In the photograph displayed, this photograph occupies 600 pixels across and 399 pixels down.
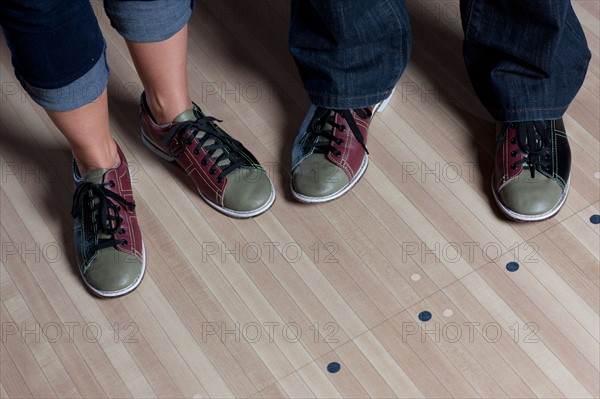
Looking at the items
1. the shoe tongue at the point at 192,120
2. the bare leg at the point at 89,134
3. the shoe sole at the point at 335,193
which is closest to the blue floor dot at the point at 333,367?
the shoe sole at the point at 335,193

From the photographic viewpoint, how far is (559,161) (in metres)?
1.42

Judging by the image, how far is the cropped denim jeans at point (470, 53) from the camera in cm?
134

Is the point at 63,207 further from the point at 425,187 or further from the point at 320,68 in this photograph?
the point at 425,187

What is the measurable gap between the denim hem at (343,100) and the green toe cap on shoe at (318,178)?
95 millimetres

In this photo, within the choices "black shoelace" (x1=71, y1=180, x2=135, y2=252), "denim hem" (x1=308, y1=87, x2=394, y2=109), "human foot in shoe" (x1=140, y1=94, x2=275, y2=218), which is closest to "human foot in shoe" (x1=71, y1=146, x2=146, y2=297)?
"black shoelace" (x1=71, y1=180, x2=135, y2=252)

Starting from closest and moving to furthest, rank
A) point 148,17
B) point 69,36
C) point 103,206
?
point 69,36, point 148,17, point 103,206

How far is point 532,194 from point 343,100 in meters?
0.36

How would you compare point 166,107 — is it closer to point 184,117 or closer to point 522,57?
point 184,117

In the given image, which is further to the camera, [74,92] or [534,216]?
[534,216]

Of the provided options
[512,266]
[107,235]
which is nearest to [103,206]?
[107,235]

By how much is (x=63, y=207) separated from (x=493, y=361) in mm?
811

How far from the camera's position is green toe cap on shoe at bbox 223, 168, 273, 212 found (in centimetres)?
146

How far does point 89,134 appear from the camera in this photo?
136 centimetres

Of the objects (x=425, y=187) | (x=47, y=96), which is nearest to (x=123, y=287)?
(x=47, y=96)
